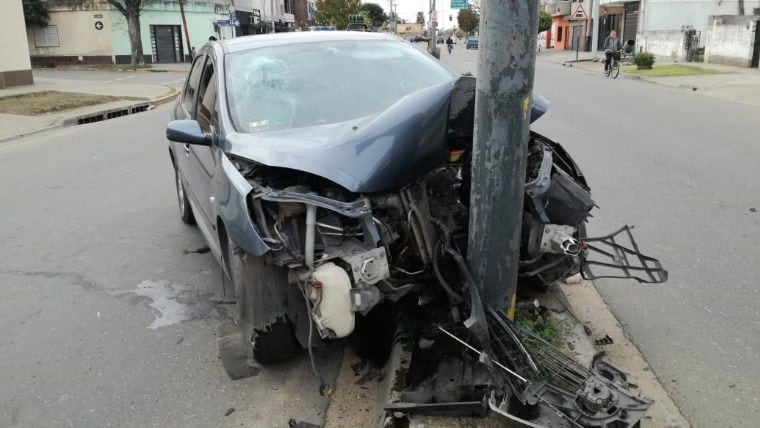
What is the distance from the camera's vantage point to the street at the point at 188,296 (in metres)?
3.57

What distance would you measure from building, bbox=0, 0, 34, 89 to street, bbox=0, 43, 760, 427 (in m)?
14.2

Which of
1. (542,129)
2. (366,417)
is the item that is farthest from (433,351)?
(542,129)

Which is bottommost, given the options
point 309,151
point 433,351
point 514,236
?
point 433,351

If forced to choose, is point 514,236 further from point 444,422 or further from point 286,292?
point 286,292

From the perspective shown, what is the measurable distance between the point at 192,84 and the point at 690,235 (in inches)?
179

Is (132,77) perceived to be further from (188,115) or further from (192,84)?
(188,115)

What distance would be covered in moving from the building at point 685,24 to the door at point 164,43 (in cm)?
3014

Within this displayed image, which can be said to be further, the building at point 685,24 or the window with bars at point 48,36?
the window with bars at point 48,36

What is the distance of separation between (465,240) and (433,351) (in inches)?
25.5

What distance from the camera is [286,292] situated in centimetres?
361

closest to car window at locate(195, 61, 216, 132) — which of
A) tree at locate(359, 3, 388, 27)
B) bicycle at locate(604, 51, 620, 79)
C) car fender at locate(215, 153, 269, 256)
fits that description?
car fender at locate(215, 153, 269, 256)

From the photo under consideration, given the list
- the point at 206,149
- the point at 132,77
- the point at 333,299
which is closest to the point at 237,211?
the point at 333,299

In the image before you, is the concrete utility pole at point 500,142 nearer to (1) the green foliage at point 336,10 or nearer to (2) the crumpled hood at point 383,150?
(2) the crumpled hood at point 383,150

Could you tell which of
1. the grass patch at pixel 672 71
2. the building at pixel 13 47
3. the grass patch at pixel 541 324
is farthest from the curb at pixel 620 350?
the building at pixel 13 47
